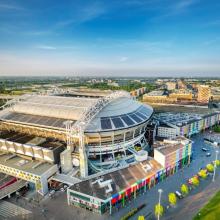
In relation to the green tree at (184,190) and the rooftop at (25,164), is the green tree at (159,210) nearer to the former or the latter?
the green tree at (184,190)

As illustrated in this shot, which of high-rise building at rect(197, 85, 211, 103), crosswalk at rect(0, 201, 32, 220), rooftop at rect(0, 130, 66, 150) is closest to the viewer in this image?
crosswalk at rect(0, 201, 32, 220)

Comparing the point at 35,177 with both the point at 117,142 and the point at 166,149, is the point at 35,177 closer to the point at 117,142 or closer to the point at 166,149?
the point at 117,142

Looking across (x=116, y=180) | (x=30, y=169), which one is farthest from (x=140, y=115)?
(x=30, y=169)

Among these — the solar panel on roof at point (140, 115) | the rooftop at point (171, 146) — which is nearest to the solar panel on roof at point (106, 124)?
the solar panel on roof at point (140, 115)

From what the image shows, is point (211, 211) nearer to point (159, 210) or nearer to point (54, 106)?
point (159, 210)

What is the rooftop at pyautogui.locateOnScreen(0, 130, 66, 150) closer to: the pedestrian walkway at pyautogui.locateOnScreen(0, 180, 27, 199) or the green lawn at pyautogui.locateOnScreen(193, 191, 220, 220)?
the pedestrian walkway at pyautogui.locateOnScreen(0, 180, 27, 199)

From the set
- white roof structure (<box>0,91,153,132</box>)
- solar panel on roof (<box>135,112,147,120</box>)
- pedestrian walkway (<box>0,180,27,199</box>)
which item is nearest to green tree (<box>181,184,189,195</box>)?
white roof structure (<box>0,91,153,132</box>)

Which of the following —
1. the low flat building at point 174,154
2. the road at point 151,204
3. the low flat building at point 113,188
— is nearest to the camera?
the road at point 151,204

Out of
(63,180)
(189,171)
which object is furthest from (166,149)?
(63,180)
